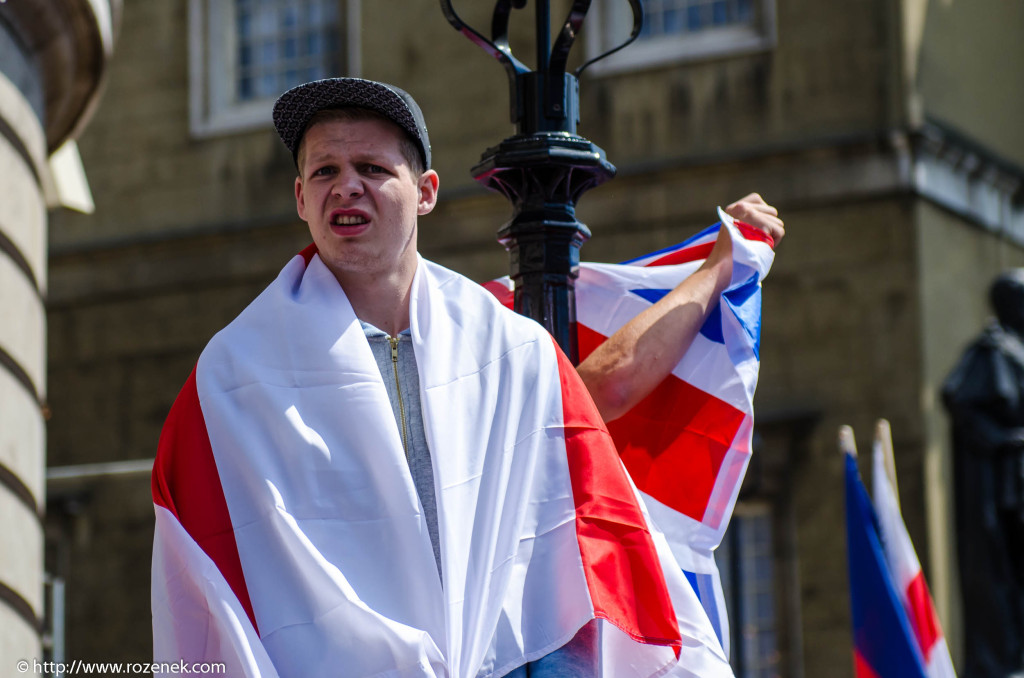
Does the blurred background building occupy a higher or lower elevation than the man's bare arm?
higher

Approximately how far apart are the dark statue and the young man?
29.0 ft

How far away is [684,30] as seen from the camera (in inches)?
774

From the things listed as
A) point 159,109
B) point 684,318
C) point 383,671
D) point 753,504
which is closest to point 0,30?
point 684,318

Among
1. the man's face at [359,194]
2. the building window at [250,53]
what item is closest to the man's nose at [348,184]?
the man's face at [359,194]

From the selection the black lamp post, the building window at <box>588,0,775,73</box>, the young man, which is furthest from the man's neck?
the building window at <box>588,0,775,73</box>

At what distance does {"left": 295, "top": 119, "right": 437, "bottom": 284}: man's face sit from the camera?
381 centimetres

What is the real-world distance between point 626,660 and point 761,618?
50.0ft

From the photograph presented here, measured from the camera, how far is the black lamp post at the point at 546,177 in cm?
554

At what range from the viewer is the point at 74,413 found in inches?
869

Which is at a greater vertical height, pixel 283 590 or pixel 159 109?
pixel 159 109

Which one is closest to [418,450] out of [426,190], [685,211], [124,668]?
[426,190]

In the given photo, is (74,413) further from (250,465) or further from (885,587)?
(250,465)

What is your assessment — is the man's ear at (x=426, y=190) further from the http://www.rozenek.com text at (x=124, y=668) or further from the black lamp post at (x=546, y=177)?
the black lamp post at (x=546, y=177)

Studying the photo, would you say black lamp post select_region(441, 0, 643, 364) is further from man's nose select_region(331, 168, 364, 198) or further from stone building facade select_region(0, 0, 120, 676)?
stone building facade select_region(0, 0, 120, 676)
